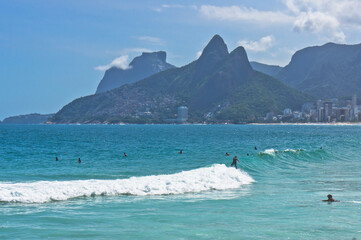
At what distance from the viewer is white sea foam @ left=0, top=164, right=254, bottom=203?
77.6ft

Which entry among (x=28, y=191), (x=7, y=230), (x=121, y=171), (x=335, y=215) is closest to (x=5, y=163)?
(x=121, y=171)

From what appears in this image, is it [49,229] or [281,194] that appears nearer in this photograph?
[49,229]

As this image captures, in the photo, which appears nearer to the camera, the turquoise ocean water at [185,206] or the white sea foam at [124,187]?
the turquoise ocean water at [185,206]

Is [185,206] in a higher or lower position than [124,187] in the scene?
lower

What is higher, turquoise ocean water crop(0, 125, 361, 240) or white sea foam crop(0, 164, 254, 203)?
white sea foam crop(0, 164, 254, 203)

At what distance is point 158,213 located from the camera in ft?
66.8

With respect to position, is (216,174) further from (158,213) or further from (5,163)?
(5,163)

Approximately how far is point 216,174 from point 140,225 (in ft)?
46.5

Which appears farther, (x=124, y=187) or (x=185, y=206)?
(x=124, y=187)

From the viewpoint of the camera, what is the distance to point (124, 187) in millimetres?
26562

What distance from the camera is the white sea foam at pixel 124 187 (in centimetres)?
2366

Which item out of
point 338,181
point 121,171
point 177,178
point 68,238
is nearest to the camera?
point 68,238

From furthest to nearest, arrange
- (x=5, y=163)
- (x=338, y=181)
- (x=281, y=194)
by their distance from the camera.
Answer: (x=5, y=163) < (x=338, y=181) < (x=281, y=194)

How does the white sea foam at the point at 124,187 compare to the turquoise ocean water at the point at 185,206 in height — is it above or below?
above
